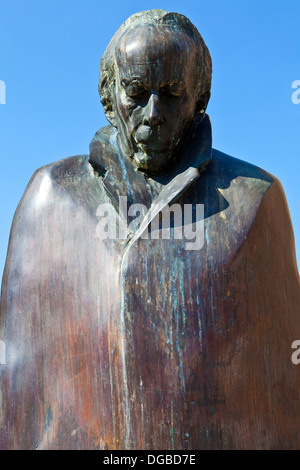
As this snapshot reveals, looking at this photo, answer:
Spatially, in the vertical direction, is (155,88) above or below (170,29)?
below

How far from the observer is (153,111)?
11.4ft

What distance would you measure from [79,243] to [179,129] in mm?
749

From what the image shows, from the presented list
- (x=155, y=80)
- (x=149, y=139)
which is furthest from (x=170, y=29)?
(x=149, y=139)

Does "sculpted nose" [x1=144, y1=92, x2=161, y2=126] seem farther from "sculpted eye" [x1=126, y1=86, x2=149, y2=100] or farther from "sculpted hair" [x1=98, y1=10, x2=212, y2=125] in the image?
"sculpted hair" [x1=98, y1=10, x2=212, y2=125]

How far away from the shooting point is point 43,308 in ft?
12.1

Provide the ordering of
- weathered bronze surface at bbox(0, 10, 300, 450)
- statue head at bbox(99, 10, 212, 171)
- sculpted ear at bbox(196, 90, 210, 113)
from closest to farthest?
weathered bronze surface at bbox(0, 10, 300, 450) < statue head at bbox(99, 10, 212, 171) < sculpted ear at bbox(196, 90, 210, 113)

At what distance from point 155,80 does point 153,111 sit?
0.15m

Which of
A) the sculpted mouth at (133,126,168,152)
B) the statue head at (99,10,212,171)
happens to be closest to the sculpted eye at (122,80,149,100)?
the statue head at (99,10,212,171)

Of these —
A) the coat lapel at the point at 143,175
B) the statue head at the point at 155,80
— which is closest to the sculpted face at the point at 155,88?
the statue head at the point at 155,80

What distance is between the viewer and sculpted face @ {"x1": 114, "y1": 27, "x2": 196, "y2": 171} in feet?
11.4

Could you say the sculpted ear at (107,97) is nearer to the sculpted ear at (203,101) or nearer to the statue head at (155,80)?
the statue head at (155,80)

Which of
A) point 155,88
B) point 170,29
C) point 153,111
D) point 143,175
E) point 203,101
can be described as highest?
point 170,29

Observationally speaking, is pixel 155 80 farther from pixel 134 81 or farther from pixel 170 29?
pixel 170 29

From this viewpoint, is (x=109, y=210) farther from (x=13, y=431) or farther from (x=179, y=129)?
(x=13, y=431)
